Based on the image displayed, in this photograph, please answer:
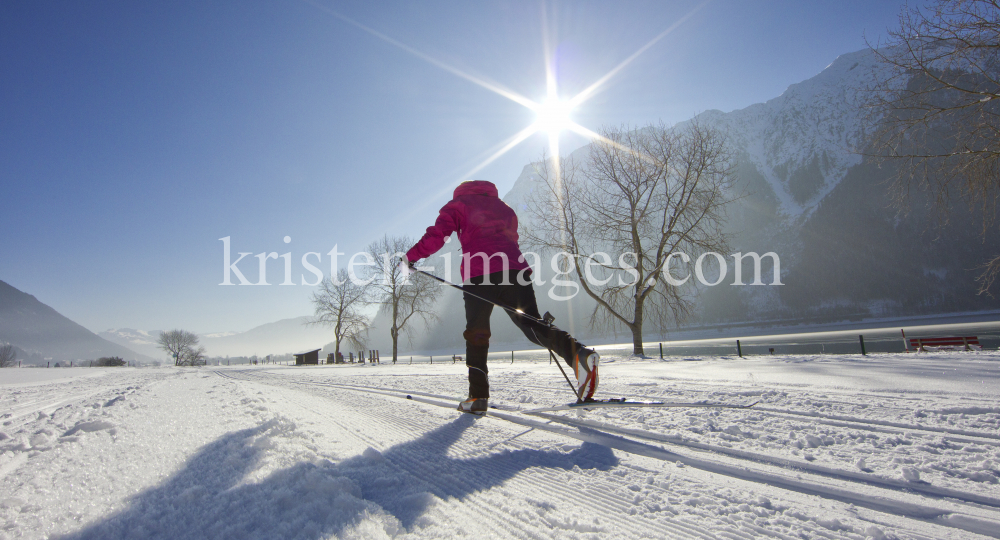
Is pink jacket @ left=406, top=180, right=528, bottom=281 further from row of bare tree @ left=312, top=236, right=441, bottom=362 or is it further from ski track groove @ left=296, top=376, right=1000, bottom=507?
row of bare tree @ left=312, top=236, right=441, bottom=362

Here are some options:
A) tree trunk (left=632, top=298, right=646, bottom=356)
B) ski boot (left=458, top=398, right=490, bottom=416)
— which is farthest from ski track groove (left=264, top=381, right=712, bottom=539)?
tree trunk (left=632, top=298, right=646, bottom=356)

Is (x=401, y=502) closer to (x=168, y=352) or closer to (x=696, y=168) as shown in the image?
(x=696, y=168)

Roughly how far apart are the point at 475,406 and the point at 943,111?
8055 mm

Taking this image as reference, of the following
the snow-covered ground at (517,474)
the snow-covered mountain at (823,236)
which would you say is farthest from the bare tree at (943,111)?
the snow-covered mountain at (823,236)

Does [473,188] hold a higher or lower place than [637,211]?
lower

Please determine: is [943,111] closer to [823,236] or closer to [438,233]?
[438,233]

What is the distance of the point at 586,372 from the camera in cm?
234

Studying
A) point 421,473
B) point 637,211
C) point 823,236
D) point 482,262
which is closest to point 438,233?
point 482,262

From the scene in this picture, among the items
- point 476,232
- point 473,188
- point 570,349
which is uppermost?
point 473,188

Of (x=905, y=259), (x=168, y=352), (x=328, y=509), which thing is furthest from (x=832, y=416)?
(x=905, y=259)

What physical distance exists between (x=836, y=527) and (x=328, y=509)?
115 cm

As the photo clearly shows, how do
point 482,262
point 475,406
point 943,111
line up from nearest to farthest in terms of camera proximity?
point 475,406 < point 482,262 < point 943,111

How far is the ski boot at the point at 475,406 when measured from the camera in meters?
2.60

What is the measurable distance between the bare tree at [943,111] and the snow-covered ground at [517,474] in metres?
6.07
